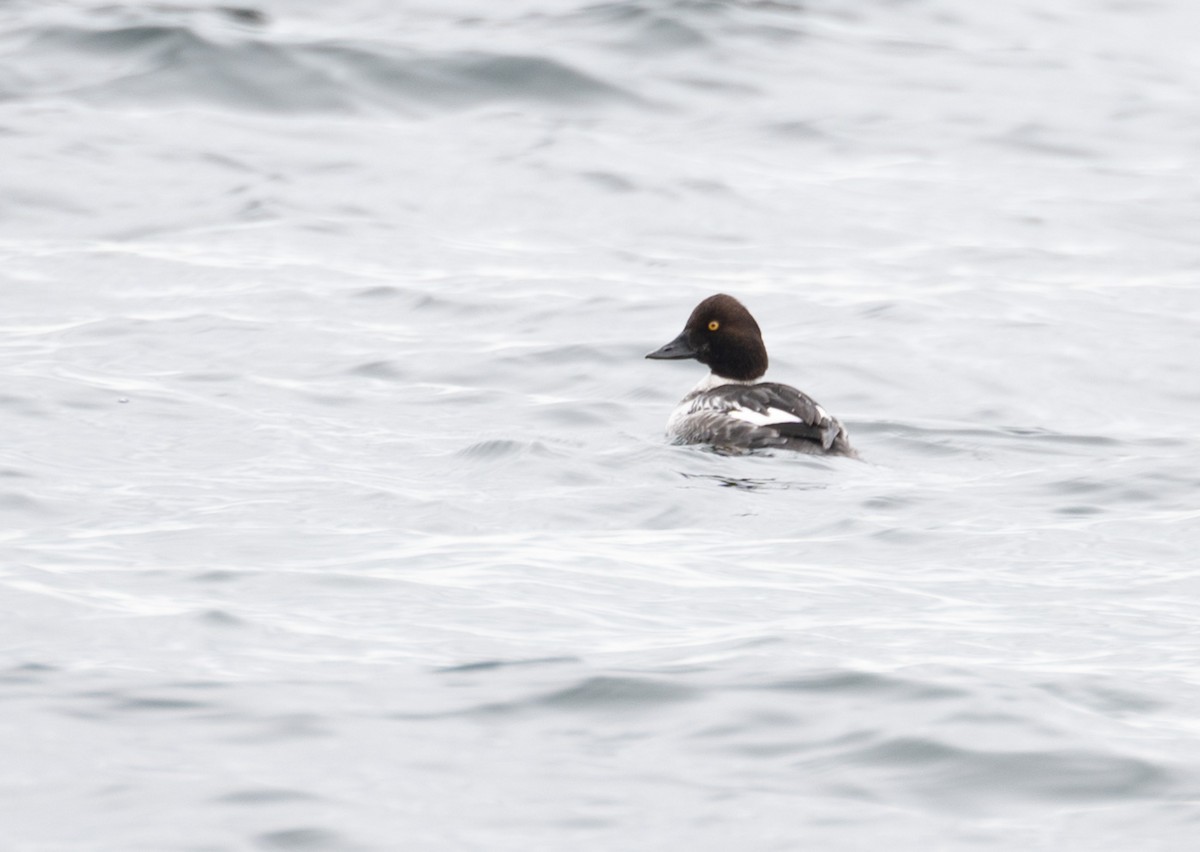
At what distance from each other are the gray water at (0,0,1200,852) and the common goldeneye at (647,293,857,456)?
265 millimetres

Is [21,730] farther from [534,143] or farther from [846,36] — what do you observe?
[846,36]

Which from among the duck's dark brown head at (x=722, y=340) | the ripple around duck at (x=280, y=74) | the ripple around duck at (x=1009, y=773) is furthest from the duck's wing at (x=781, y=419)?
the ripple around duck at (x=280, y=74)

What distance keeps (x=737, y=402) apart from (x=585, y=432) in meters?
0.77

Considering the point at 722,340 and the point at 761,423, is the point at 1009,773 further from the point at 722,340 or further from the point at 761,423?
the point at 722,340

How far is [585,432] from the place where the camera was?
413 inches

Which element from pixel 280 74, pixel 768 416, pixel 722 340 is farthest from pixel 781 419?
pixel 280 74

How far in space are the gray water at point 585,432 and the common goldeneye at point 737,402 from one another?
265mm

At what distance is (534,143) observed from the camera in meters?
17.0

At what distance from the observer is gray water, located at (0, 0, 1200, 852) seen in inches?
210

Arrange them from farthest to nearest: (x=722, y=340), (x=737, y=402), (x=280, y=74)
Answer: (x=280, y=74) < (x=722, y=340) < (x=737, y=402)

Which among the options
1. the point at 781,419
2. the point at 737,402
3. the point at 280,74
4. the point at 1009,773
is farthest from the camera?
the point at 280,74

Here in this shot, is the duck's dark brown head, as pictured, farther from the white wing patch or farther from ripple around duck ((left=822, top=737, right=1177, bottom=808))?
ripple around duck ((left=822, top=737, right=1177, bottom=808))

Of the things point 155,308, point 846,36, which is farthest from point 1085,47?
point 155,308

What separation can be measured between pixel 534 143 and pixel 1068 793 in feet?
40.4
